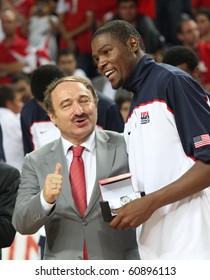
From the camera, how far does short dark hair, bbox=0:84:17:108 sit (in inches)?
279

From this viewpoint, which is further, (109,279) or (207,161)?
(207,161)

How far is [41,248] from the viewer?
481 cm

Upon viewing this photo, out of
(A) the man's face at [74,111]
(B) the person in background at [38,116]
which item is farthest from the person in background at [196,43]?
(A) the man's face at [74,111]

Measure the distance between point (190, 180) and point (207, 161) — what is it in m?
0.12

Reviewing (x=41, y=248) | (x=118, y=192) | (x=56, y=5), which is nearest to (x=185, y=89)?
(x=118, y=192)

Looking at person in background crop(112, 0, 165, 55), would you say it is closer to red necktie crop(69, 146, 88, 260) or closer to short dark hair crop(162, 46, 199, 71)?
short dark hair crop(162, 46, 199, 71)

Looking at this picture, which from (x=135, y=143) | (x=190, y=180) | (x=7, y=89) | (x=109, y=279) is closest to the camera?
(x=109, y=279)

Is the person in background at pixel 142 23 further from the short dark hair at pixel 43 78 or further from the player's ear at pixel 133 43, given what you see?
the player's ear at pixel 133 43

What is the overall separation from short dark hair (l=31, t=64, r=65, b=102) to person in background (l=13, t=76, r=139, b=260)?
59.3 inches

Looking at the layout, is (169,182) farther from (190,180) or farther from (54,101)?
(54,101)

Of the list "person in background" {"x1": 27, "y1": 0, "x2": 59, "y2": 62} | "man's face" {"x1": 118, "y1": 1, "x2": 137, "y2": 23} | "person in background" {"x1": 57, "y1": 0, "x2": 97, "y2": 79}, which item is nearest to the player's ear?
"man's face" {"x1": 118, "y1": 1, "x2": 137, "y2": 23}

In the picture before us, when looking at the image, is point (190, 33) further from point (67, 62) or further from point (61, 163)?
point (61, 163)

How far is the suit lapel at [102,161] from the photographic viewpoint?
3645 millimetres

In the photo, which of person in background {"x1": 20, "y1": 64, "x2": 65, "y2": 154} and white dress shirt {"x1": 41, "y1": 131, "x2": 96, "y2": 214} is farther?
person in background {"x1": 20, "y1": 64, "x2": 65, "y2": 154}
